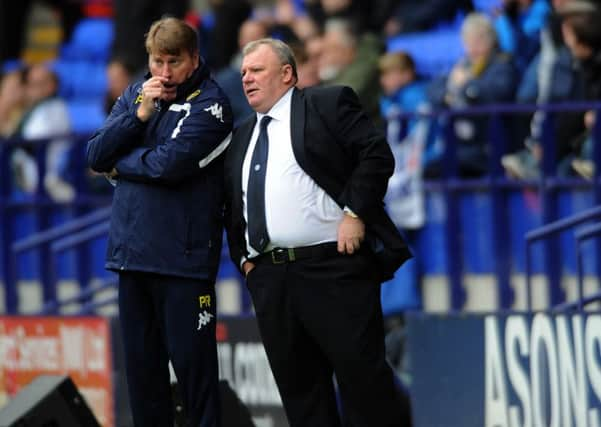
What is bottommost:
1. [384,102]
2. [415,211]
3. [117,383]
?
[117,383]

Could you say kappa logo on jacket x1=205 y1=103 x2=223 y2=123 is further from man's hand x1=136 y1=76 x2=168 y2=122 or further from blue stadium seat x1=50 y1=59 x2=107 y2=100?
blue stadium seat x1=50 y1=59 x2=107 y2=100

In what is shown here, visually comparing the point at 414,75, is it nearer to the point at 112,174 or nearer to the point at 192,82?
the point at 192,82

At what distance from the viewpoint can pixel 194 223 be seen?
6.88 metres

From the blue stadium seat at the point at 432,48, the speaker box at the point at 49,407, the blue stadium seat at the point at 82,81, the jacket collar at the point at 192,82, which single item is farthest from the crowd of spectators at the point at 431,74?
the speaker box at the point at 49,407

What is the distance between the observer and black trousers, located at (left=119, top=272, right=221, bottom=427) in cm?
688

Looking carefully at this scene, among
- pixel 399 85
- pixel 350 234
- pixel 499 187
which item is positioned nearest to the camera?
pixel 350 234

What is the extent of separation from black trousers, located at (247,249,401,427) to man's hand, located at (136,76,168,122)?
2.77 feet

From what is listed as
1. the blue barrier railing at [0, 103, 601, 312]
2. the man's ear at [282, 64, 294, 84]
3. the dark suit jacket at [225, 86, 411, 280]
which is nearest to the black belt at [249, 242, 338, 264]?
the dark suit jacket at [225, 86, 411, 280]

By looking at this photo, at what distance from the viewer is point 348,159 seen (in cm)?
691

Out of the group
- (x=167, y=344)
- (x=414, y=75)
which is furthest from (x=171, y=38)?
(x=414, y=75)

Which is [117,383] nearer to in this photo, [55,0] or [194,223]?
[194,223]

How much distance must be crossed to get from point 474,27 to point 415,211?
1.52 meters

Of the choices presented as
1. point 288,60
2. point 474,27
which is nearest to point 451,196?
point 474,27

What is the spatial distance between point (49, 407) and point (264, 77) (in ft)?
6.33
